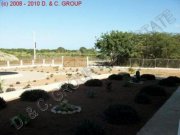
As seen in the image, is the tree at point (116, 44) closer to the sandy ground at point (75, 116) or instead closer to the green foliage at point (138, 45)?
the green foliage at point (138, 45)

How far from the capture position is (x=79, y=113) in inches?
504

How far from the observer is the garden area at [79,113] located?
10.2 m

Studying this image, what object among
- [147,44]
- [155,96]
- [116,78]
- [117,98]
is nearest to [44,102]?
[117,98]

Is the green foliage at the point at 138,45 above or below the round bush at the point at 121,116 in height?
above

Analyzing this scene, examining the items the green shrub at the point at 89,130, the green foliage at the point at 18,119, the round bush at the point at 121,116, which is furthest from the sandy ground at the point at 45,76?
the green shrub at the point at 89,130

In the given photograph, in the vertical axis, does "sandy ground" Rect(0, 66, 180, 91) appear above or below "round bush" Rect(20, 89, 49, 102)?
below

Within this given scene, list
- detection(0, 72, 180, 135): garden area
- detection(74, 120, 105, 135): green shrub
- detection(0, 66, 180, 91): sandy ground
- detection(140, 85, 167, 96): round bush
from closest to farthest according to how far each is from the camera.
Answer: detection(74, 120, 105, 135): green shrub, detection(0, 72, 180, 135): garden area, detection(140, 85, 167, 96): round bush, detection(0, 66, 180, 91): sandy ground

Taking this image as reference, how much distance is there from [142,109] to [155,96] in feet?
14.2

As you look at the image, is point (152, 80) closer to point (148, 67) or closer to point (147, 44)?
point (148, 67)

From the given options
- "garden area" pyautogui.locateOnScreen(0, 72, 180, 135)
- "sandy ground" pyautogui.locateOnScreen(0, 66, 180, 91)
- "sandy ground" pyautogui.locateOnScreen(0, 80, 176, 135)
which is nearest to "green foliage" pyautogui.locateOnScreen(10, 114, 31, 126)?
"garden area" pyautogui.locateOnScreen(0, 72, 180, 135)

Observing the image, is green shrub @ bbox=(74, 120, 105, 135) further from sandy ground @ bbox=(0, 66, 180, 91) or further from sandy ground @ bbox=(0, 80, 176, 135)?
sandy ground @ bbox=(0, 66, 180, 91)

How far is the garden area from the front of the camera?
10.2m

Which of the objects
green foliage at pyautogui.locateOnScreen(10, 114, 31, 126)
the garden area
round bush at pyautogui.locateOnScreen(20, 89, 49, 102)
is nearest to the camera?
the garden area

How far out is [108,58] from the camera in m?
55.2
